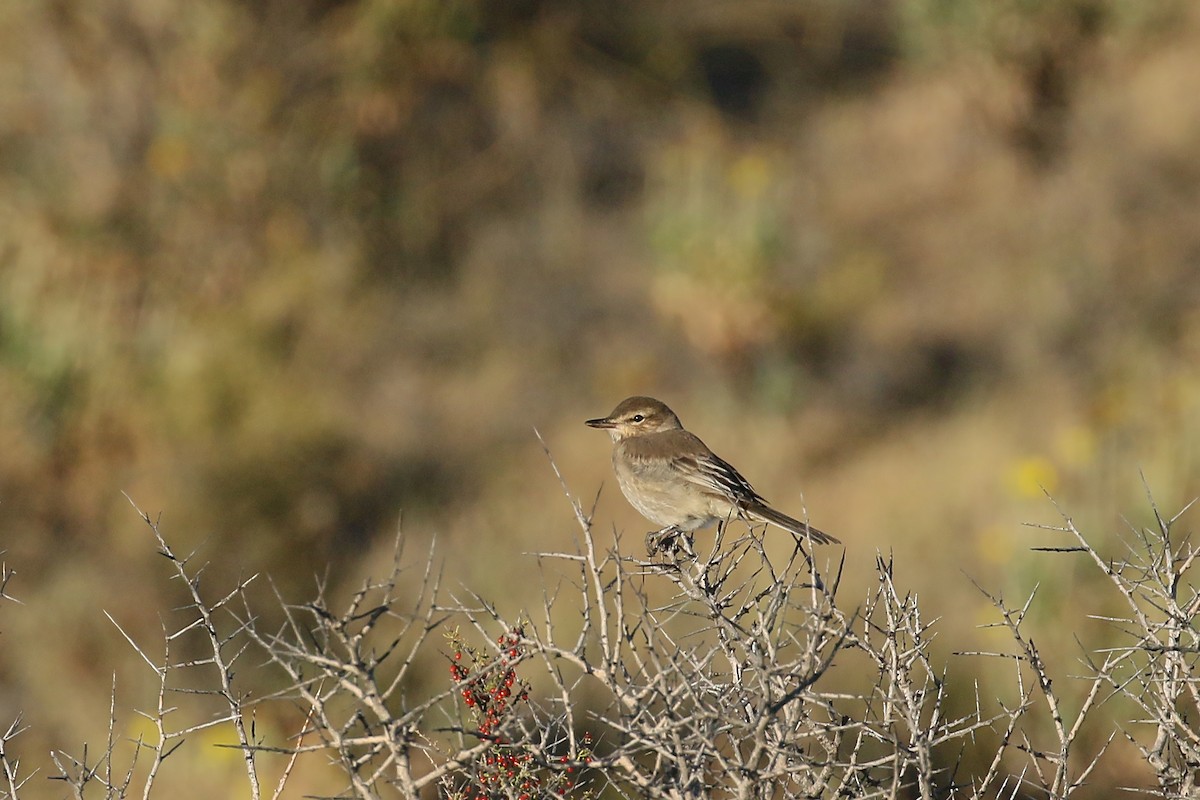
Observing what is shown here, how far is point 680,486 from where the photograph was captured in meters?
6.19

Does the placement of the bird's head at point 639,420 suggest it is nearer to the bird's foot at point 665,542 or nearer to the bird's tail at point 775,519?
the bird's foot at point 665,542

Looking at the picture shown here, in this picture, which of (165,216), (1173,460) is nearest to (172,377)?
(165,216)

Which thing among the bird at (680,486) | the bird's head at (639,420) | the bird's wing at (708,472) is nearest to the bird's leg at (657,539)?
the bird at (680,486)

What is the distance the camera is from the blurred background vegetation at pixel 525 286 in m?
11.4

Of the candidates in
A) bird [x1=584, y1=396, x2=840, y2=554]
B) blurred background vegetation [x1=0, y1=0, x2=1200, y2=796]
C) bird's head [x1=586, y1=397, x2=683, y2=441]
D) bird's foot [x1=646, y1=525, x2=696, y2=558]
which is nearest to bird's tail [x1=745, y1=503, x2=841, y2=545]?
bird [x1=584, y1=396, x2=840, y2=554]

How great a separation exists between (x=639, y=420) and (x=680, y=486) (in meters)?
0.89

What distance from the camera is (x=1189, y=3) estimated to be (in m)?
16.5

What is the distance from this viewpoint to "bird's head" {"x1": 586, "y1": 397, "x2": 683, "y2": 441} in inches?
276

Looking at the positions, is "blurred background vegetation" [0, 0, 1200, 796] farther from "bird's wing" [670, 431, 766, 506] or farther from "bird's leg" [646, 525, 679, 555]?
"bird's leg" [646, 525, 679, 555]

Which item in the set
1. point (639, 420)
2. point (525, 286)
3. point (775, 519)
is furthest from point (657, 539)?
point (525, 286)

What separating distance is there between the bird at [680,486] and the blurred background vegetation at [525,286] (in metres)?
3.45

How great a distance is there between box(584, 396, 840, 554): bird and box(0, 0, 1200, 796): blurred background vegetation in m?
3.45

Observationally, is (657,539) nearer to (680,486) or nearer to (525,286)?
(680,486)

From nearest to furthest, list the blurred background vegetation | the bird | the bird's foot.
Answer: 1. the bird's foot
2. the bird
3. the blurred background vegetation
